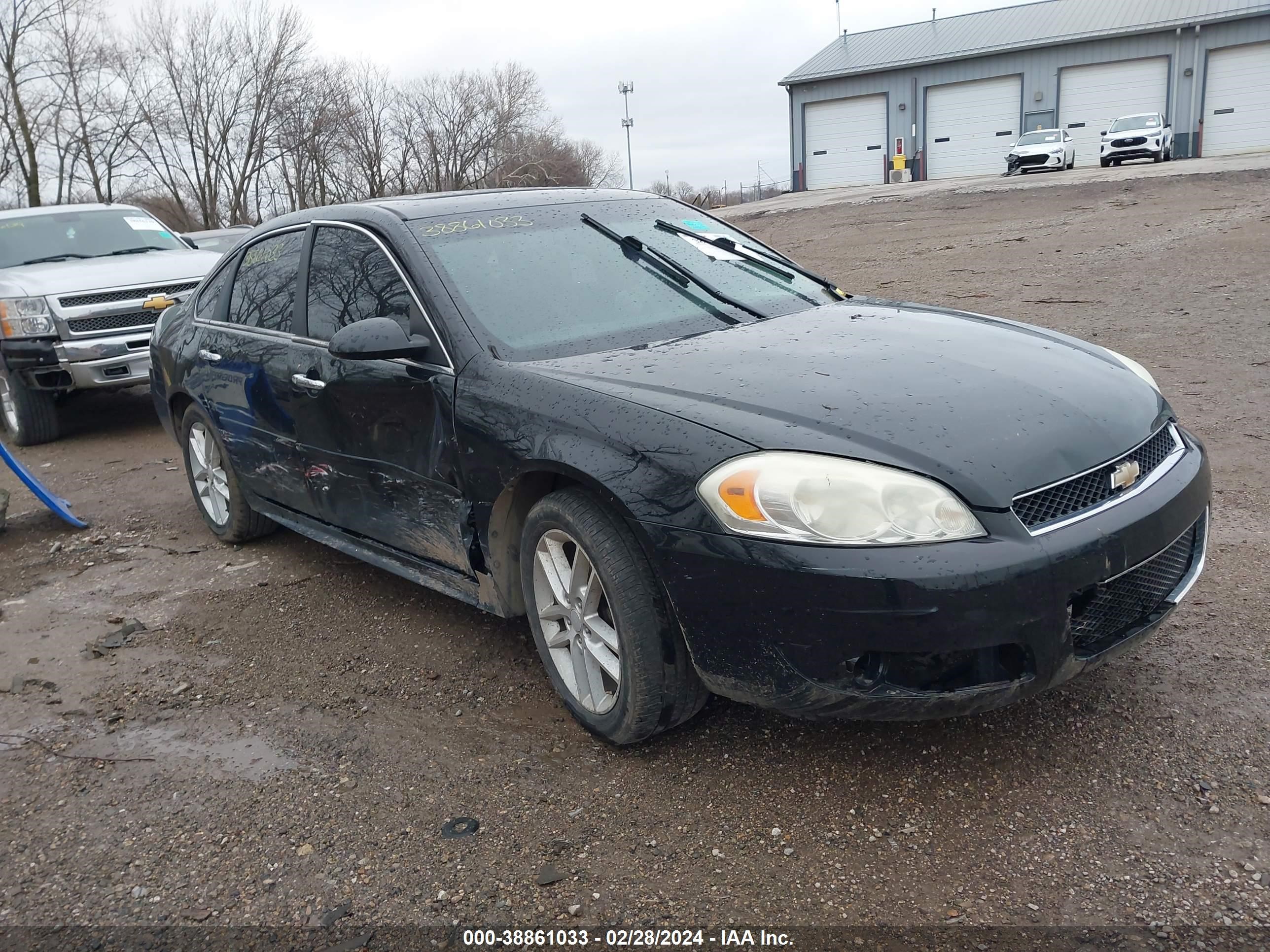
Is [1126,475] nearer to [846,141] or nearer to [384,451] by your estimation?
[384,451]

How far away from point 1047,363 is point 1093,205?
13.9 m

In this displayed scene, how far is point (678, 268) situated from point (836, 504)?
1.71 meters

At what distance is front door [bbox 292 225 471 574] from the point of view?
11.3 feet

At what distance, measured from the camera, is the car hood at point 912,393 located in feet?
8.34

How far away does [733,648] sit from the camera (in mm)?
2605

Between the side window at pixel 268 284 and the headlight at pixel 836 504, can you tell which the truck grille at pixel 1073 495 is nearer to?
the headlight at pixel 836 504

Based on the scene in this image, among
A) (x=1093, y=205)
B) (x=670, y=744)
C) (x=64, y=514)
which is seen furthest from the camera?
(x=1093, y=205)

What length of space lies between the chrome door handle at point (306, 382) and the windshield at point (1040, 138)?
29291 mm

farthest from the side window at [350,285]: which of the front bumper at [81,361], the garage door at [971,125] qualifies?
the garage door at [971,125]

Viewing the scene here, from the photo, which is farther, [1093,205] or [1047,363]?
[1093,205]

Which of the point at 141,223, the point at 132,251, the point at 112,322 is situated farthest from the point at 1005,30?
the point at 112,322

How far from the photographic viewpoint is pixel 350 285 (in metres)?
3.99

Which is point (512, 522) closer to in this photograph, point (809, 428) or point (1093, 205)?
point (809, 428)

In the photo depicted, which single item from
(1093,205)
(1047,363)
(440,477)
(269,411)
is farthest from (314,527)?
(1093,205)
